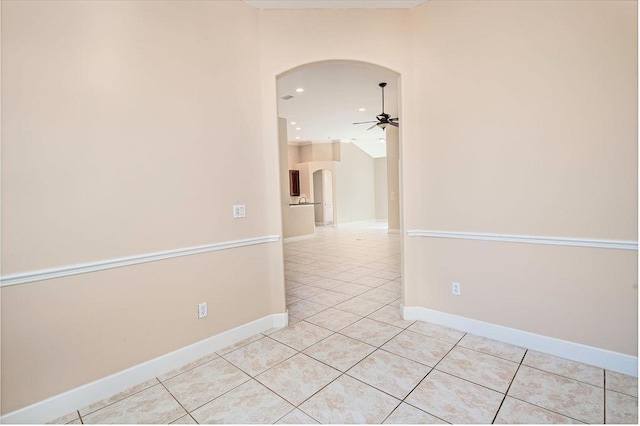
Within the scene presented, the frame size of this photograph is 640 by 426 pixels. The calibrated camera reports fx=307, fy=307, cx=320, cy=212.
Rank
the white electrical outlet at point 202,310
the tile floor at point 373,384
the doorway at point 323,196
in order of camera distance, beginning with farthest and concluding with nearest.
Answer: the doorway at point 323,196 < the white electrical outlet at point 202,310 < the tile floor at point 373,384

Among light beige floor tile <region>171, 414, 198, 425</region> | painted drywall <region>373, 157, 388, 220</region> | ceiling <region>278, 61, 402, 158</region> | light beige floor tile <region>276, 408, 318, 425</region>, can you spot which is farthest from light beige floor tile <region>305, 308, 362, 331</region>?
painted drywall <region>373, 157, 388, 220</region>

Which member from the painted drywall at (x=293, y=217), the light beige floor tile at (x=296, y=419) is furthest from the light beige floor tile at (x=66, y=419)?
the painted drywall at (x=293, y=217)

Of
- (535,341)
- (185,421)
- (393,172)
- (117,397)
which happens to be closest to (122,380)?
(117,397)

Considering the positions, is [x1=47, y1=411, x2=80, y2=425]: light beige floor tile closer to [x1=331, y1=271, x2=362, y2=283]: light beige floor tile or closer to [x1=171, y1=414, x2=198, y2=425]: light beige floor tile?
[x1=171, y1=414, x2=198, y2=425]: light beige floor tile

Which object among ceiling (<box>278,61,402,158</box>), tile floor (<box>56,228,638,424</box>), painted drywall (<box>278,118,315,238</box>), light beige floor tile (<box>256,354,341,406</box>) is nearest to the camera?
tile floor (<box>56,228,638,424</box>)

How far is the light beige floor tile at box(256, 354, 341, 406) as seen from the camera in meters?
1.97

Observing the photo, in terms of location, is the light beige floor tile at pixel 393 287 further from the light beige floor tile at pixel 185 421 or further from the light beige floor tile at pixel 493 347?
the light beige floor tile at pixel 185 421

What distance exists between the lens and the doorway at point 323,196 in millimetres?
12633

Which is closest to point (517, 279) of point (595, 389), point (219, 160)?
point (595, 389)

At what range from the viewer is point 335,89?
235 inches

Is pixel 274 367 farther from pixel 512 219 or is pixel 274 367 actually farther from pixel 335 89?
pixel 335 89

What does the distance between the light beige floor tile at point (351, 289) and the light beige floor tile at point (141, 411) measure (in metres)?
2.41

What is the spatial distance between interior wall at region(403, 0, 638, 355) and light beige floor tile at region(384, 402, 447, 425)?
49.1 inches

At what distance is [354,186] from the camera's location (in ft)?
42.0
